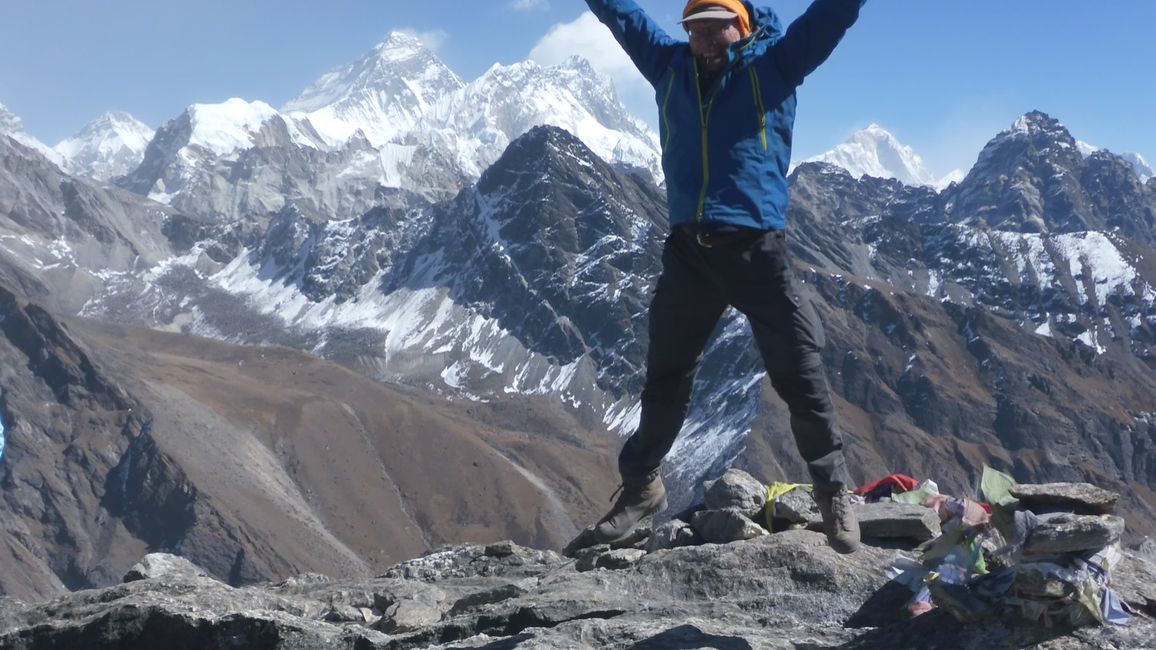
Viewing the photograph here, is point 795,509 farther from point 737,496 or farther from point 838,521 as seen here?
point 838,521

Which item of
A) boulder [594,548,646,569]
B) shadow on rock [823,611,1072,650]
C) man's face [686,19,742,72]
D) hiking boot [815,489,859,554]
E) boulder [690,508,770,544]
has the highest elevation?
man's face [686,19,742,72]

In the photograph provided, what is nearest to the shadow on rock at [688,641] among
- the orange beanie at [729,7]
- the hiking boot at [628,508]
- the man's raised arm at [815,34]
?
the hiking boot at [628,508]

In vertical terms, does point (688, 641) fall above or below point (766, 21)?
below

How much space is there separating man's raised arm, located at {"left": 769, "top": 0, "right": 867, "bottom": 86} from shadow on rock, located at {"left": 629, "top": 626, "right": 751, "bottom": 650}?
3985mm

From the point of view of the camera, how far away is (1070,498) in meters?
8.37

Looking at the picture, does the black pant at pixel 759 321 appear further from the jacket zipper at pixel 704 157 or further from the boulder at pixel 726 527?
the boulder at pixel 726 527

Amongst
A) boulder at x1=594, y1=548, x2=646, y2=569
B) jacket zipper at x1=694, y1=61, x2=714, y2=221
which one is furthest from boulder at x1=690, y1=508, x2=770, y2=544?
jacket zipper at x1=694, y1=61, x2=714, y2=221

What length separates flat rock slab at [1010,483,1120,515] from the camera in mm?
8383

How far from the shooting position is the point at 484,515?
181625 millimetres

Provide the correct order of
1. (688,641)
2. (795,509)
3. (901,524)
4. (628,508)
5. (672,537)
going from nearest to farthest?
(688,641)
(628,508)
(901,524)
(795,509)
(672,537)

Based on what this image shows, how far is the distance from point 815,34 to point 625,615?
4604 millimetres

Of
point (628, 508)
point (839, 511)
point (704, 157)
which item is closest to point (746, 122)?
point (704, 157)

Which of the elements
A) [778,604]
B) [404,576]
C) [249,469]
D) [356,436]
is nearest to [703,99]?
[778,604]

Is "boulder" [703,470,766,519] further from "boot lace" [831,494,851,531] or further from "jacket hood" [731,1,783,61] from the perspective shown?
"jacket hood" [731,1,783,61]
